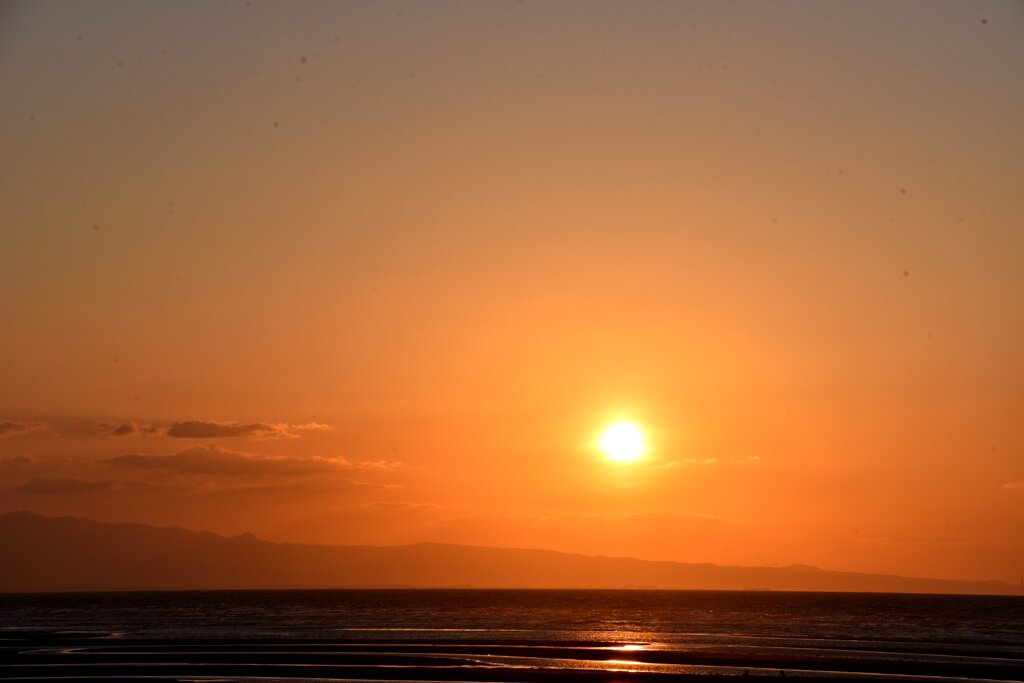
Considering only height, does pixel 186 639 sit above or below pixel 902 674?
above

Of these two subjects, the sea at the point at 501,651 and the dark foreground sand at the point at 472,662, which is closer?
the dark foreground sand at the point at 472,662

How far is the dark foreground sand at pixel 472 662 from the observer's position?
55.8m

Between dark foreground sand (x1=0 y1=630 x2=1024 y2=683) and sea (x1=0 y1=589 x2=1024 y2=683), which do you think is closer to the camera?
dark foreground sand (x1=0 y1=630 x2=1024 y2=683)

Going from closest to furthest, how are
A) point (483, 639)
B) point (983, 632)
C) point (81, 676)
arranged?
1. point (81, 676)
2. point (483, 639)
3. point (983, 632)

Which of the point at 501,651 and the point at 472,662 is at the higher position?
the point at 501,651

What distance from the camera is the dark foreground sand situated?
183 ft

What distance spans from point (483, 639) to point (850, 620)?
60935 mm

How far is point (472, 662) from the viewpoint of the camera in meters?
62.3

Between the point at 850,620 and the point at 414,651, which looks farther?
the point at 850,620

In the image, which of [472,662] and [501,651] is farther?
[501,651]

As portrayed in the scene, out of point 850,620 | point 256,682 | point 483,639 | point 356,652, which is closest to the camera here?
point 256,682

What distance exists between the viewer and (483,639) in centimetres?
8381

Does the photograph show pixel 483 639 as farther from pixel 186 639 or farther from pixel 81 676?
pixel 81 676

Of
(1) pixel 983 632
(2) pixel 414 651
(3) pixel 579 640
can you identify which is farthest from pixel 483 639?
(1) pixel 983 632
